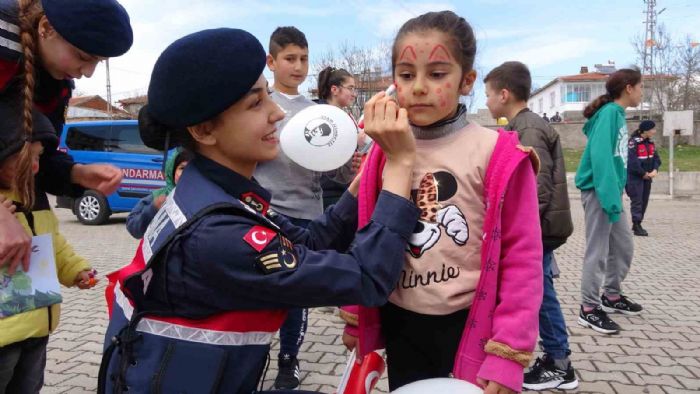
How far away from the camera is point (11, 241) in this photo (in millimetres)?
1649

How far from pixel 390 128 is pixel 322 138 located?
51.3 inches

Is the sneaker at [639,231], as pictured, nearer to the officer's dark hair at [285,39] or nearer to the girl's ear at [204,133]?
the officer's dark hair at [285,39]

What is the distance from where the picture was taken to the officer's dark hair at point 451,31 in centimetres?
165

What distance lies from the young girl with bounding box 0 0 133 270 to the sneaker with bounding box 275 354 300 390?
1.90 meters

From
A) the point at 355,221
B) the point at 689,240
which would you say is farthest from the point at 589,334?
the point at 689,240

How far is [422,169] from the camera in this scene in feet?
5.63

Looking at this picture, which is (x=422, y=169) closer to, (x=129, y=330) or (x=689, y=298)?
(x=129, y=330)

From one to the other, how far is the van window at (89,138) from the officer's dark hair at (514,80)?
8911 mm

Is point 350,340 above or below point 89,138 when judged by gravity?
below

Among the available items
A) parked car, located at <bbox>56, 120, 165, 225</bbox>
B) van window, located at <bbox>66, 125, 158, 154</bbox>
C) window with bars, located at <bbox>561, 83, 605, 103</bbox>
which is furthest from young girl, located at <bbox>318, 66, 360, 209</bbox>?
window with bars, located at <bbox>561, 83, 605, 103</bbox>

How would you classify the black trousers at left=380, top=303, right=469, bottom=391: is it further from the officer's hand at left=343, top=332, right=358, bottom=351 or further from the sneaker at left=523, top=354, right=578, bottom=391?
the sneaker at left=523, top=354, right=578, bottom=391

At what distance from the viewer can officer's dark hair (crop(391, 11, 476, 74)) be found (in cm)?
165

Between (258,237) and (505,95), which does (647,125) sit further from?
(258,237)

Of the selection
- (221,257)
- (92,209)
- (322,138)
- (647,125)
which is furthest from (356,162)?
(92,209)
